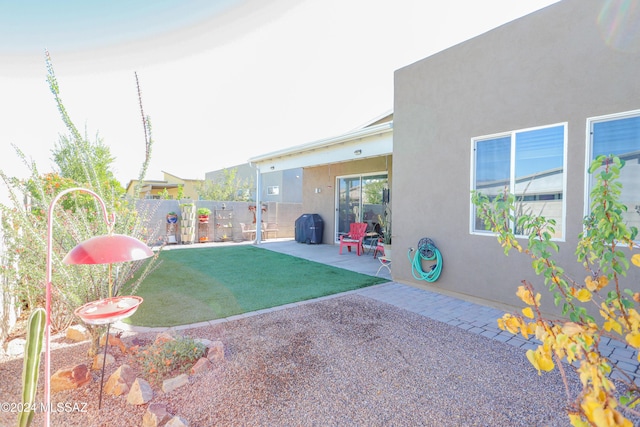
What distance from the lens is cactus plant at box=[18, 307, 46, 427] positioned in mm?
1778

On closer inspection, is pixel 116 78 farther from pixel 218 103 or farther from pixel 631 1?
pixel 631 1

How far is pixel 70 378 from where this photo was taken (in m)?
2.64

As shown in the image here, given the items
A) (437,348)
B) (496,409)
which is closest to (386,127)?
(437,348)

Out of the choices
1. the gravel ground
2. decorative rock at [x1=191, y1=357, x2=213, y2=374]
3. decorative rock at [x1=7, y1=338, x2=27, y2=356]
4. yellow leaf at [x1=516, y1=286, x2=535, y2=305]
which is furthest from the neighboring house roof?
decorative rock at [x1=7, y1=338, x2=27, y2=356]

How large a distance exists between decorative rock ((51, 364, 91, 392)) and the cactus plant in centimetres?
89

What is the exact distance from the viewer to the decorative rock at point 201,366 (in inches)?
111

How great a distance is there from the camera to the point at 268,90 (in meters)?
11.7

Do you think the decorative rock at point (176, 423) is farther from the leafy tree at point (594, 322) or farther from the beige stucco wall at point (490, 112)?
the beige stucco wall at point (490, 112)

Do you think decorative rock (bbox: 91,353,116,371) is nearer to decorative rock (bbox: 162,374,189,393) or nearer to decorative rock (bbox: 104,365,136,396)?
decorative rock (bbox: 104,365,136,396)

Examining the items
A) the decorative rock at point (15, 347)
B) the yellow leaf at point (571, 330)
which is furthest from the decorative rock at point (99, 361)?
the yellow leaf at point (571, 330)

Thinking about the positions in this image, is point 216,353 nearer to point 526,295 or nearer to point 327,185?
point 526,295

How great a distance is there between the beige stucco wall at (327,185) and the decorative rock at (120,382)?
835 cm

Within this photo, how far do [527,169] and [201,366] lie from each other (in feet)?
15.5

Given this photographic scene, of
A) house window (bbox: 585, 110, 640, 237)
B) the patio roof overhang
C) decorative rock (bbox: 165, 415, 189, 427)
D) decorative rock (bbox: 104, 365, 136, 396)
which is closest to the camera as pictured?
decorative rock (bbox: 165, 415, 189, 427)
